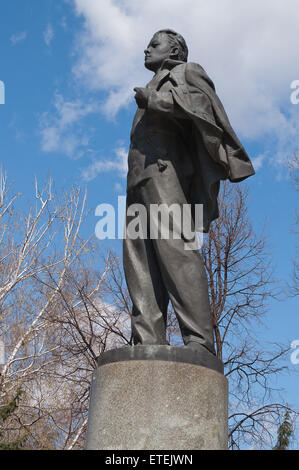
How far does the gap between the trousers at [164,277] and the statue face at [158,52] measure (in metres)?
1.22

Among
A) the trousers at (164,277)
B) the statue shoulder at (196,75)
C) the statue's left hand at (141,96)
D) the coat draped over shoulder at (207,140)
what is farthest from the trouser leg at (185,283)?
the statue shoulder at (196,75)

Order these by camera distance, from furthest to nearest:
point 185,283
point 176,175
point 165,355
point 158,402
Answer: point 176,175 < point 185,283 < point 165,355 < point 158,402

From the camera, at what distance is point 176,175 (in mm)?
4840

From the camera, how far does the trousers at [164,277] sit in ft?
14.5

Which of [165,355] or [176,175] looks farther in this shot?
[176,175]

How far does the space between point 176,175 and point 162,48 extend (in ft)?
4.46

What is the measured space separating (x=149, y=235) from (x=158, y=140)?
2.75 ft

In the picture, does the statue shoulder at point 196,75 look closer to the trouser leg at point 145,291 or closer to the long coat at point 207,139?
the long coat at point 207,139

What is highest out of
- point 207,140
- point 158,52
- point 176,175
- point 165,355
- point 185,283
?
point 158,52

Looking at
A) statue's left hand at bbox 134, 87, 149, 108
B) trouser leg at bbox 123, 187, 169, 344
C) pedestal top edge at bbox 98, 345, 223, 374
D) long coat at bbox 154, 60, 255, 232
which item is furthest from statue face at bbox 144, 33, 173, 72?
pedestal top edge at bbox 98, 345, 223, 374

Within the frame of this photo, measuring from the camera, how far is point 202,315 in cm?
441

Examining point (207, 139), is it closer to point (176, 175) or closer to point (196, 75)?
point (176, 175)

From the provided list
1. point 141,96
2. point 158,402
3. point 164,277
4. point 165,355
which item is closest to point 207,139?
point 141,96
